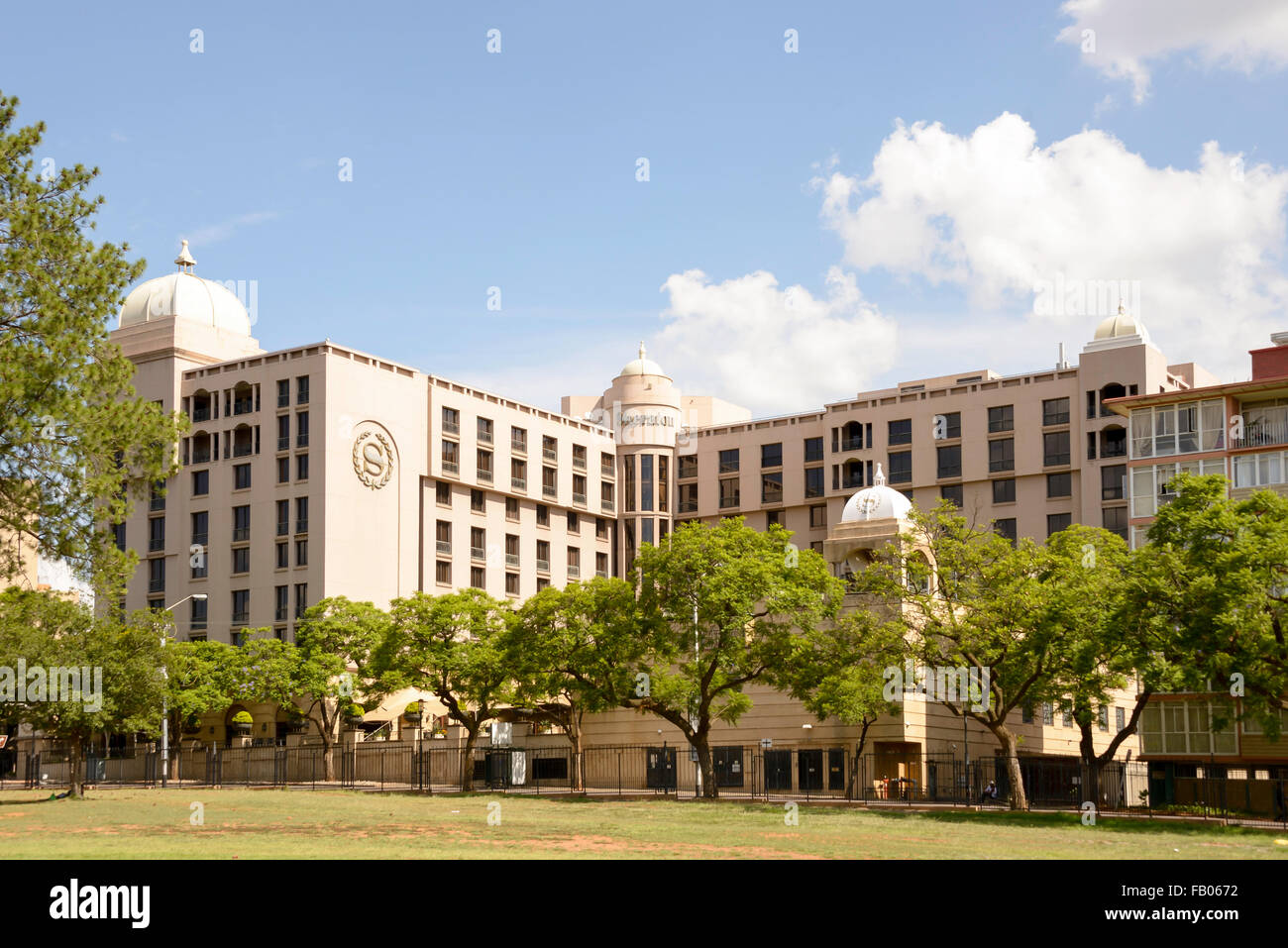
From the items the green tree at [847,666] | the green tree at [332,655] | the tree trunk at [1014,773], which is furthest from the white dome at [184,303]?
the tree trunk at [1014,773]

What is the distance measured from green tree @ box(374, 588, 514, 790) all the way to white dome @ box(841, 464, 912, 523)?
16637mm

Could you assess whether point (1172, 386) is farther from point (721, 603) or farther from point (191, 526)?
point (191, 526)

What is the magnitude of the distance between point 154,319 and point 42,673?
178 feet

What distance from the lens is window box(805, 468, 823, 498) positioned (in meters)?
114

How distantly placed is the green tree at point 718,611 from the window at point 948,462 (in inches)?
2060

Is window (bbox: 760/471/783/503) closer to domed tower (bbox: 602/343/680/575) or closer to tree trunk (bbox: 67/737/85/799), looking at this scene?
domed tower (bbox: 602/343/680/575)

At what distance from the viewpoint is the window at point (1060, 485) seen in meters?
102

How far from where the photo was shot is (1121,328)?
10394 centimetres

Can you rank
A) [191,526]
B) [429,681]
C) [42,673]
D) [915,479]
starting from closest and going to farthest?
[42,673] → [429,681] → [191,526] → [915,479]

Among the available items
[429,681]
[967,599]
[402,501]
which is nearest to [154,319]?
[402,501]

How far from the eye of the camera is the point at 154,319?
100750mm

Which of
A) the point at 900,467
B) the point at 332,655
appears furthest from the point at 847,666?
the point at 900,467

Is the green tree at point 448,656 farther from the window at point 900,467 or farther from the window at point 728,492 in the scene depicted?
the window at point 728,492

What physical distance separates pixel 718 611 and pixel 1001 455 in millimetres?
56080
